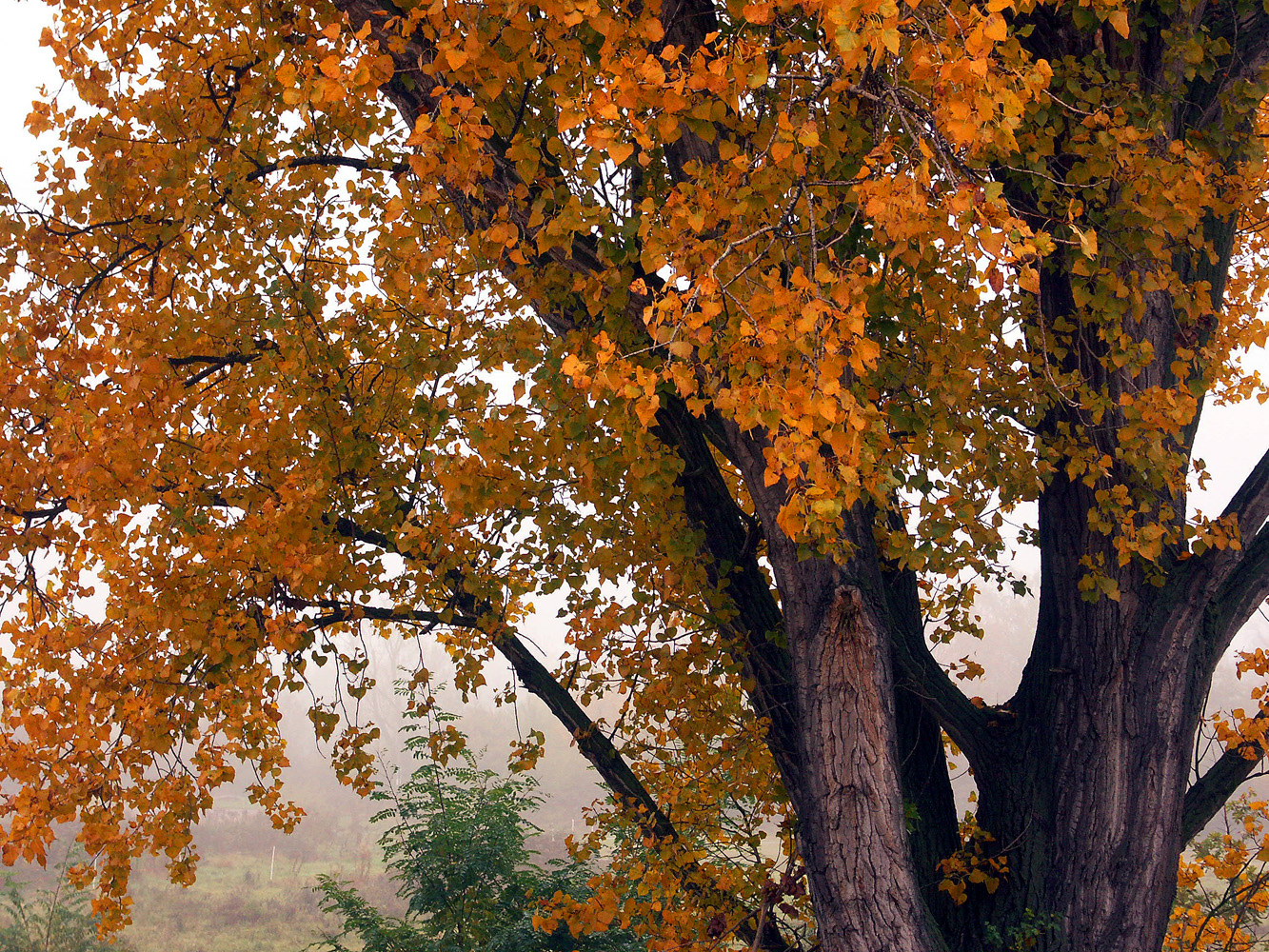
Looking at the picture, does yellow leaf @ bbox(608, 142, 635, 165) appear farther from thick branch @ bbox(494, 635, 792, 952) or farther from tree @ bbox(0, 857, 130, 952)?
tree @ bbox(0, 857, 130, 952)

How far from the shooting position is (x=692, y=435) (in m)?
4.46

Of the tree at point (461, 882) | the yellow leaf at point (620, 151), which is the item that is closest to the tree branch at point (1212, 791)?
the yellow leaf at point (620, 151)

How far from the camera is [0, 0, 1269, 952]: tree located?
3.18 metres

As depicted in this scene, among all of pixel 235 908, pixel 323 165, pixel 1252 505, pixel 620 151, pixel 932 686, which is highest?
pixel 323 165

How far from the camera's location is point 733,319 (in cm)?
275

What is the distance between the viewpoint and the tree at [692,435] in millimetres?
3176

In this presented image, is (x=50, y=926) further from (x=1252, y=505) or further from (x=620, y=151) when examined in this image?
(x=1252, y=505)

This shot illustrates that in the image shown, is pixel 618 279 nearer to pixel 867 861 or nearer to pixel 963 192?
pixel 963 192

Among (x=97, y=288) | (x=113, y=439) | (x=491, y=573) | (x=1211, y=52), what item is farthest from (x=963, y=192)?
(x=97, y=288)

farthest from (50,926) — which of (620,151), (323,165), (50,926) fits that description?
(620,151)

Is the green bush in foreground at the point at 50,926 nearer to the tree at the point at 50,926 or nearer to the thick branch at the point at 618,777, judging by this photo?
the tree at the point at 50,926

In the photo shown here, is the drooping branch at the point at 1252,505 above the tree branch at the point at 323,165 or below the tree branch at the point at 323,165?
below

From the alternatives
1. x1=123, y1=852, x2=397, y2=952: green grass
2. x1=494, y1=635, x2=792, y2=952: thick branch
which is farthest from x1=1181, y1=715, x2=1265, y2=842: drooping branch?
x1=123, y1=852, x2=397, y2=952: green grass

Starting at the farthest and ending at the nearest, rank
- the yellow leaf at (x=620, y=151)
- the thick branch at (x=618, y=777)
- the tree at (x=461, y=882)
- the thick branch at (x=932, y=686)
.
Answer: the tree at (x=461, y=882), the thick branch at (x=618, y=777), the thick branch at (x=932, y=686), the yellow leaf at (x=620, y=151)
